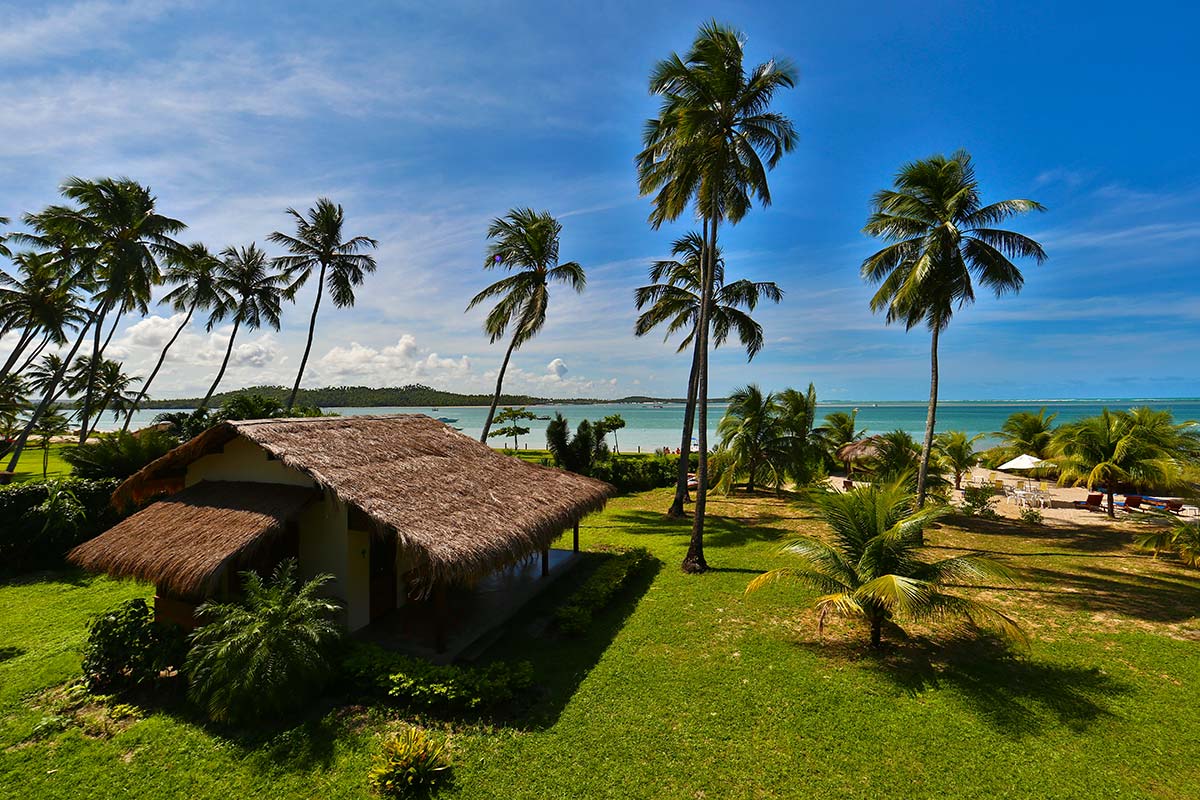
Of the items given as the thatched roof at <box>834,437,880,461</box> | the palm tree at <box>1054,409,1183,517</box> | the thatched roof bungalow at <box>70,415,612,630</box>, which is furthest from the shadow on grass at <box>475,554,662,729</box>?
the thatched roof at <box>834,437,880,461</box>

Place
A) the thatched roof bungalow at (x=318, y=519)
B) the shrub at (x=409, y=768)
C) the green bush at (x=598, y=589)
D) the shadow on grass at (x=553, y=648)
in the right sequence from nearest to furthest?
the shrub at (x=409, y=768) < the shadow on grass at (x=553, y=648) < the thatched roof bungalow at (x=318, y=519) < the green bush at (x=598, y=589)

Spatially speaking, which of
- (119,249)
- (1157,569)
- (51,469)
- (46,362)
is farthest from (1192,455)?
(46,362)

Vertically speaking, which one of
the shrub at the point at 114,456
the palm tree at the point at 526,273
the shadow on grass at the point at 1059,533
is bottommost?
the shadow on grass at the point at 1059,533

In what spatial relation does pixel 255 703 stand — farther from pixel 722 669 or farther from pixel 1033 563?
pixel 1033 563

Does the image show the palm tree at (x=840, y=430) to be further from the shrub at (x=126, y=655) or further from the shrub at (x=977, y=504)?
the shrub at (x=126, y=655)

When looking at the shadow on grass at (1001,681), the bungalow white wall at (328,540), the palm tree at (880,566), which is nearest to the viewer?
the shadow on grass at (1001,681)

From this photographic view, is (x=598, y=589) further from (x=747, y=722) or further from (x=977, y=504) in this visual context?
(x=977, y=504)

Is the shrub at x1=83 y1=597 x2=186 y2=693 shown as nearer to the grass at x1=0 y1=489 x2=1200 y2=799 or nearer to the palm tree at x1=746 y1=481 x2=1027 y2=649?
the grass at x1=0 y1=489 x2=1200 y2=799

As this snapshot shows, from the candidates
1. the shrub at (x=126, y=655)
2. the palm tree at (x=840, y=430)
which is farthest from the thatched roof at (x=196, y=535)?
the palm tree at (x=840, y=430)
